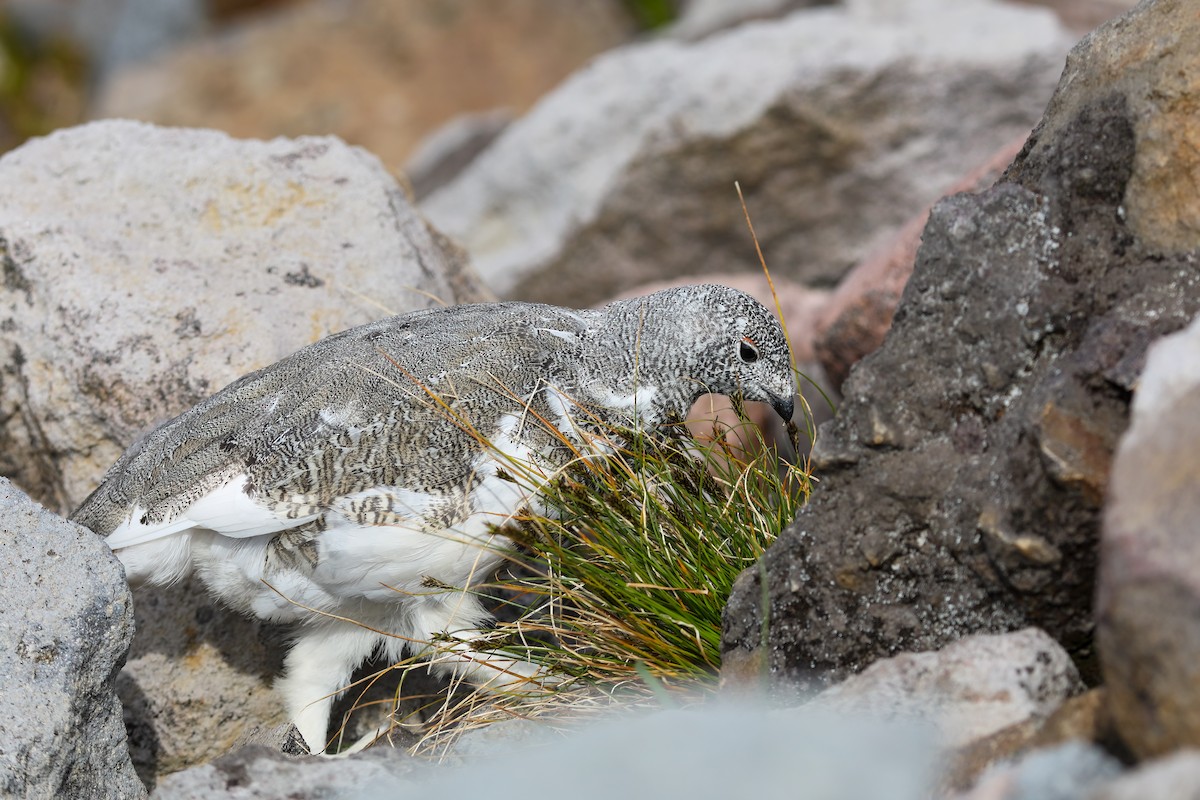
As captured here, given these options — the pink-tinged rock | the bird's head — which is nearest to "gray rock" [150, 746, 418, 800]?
the bird's head

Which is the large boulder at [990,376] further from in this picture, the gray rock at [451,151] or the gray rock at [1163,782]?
the gray rock at [451,151]

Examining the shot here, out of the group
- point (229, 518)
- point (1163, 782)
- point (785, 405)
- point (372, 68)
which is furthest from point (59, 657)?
point (372, 68)

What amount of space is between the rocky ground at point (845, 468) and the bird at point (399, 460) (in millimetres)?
375

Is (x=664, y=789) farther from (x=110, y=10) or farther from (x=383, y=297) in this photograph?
(x=110, y=10)

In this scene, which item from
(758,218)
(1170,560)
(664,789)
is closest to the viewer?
(1170,560)

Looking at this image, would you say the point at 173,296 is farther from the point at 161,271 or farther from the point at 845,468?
the point at 845,468

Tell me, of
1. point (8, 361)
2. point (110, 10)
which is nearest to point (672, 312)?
point (8, 361)

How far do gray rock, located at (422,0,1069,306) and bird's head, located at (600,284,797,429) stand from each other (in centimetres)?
386

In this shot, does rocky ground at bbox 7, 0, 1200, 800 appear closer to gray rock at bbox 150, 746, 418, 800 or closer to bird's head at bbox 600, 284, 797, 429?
gray rock at bbox 150, 746, 418, 800

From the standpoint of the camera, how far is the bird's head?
157 inches

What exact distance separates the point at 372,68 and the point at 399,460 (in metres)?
10.8

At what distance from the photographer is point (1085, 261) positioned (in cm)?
292

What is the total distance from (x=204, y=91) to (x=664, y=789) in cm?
1259

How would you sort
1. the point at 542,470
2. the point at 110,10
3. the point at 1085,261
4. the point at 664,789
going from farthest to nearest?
the point at 110,10 → the point at 542,470 → the point at 1085,261 → the point at 664,789
